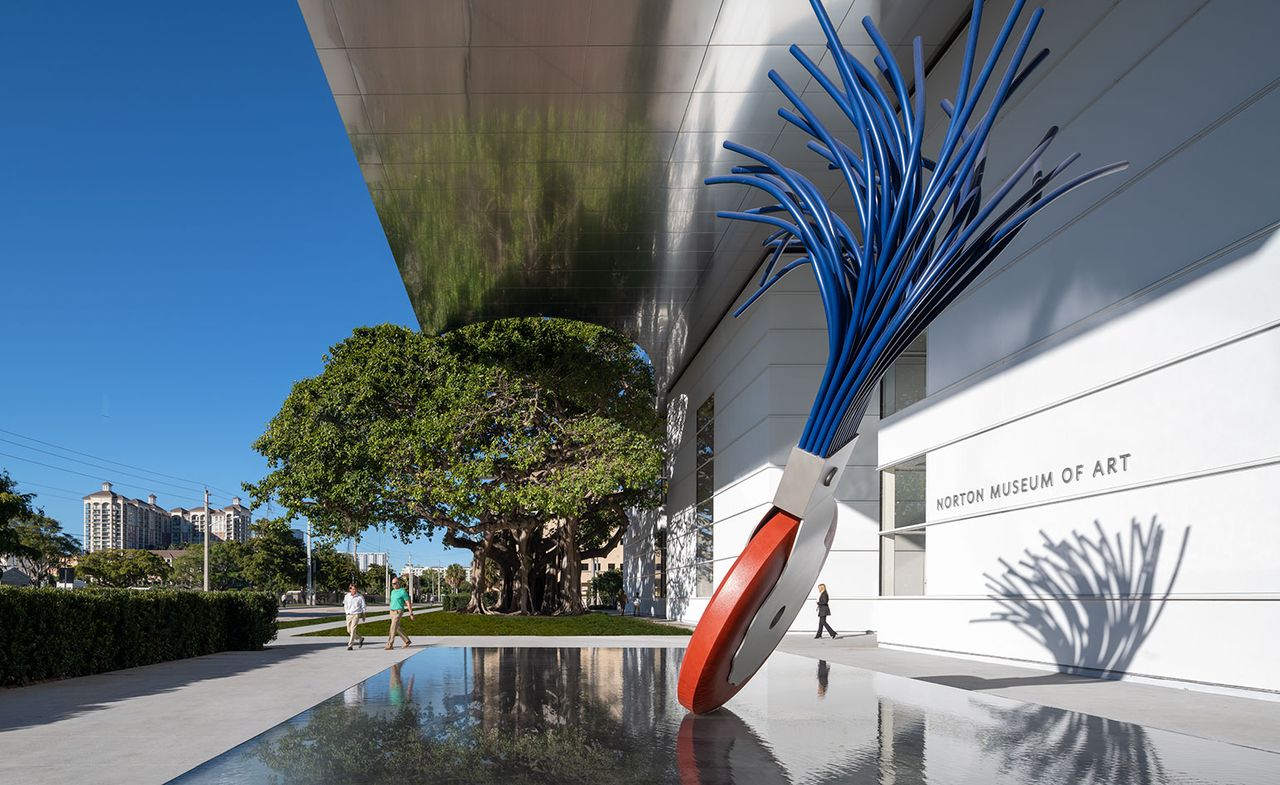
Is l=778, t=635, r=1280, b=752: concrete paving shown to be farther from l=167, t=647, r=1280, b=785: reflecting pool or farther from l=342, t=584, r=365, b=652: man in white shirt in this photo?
l=342, t=584, r=365, b=652: man in white shirt

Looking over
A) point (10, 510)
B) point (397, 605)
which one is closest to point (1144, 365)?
point (397, 605)

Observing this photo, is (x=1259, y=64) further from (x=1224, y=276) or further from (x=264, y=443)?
(x=264, y=443)

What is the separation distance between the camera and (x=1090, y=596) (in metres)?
12.2

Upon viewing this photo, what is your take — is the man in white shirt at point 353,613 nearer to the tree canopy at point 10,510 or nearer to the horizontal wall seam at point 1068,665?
the horizontal wall seam at point 1068,665

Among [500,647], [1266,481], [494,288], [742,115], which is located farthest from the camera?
[494,288]

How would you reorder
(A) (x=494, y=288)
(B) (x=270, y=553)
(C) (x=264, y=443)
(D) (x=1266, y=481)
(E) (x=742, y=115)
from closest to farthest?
(D) (x=1266, y=481) < (E) (x=742, y=115) < (A) (x=494, y=288) < (C) (x=264, y=443) < (B) (x=270, y=553)

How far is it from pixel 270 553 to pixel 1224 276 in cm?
9721

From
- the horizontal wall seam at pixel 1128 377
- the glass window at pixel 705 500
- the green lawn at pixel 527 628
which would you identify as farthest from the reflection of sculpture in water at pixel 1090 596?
the glass window at pixel 705 500

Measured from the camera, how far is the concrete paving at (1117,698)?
8125 mm

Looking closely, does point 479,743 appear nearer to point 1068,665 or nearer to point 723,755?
point 723,755

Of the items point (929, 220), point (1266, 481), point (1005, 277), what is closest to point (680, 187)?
point (1005, 277)

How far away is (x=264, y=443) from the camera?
108 ft

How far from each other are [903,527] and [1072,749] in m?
12.7

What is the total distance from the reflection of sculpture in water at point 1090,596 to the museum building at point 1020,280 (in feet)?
0.13
